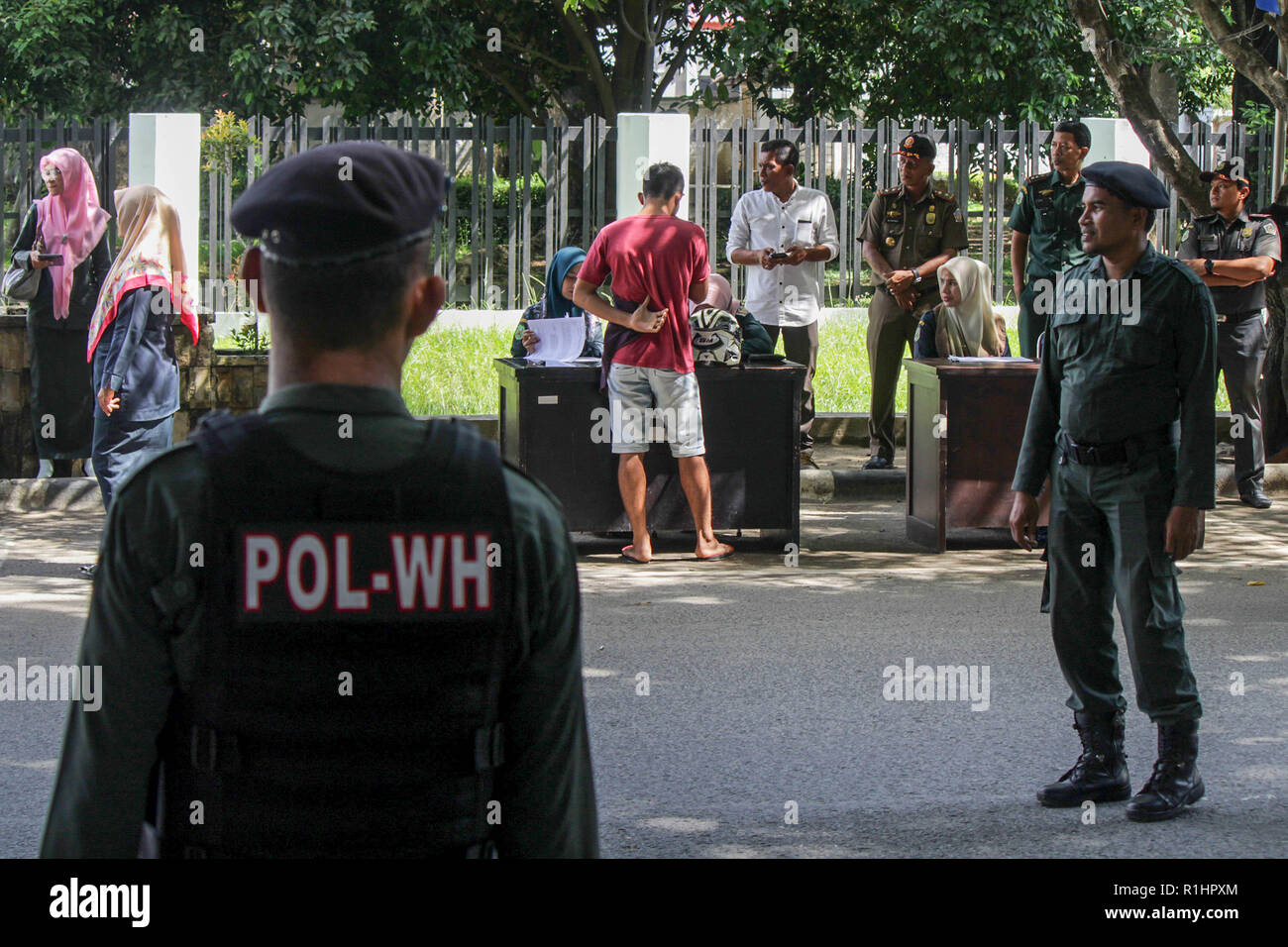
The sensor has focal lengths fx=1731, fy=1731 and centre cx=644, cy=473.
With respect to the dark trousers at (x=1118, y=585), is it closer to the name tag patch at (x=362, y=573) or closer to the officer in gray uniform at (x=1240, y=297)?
the name tag patch at (x=362, y=573)

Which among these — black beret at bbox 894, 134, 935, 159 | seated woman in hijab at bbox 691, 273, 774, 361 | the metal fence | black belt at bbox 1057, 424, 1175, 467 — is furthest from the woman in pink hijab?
black belt at bbox 1057, 424, 1175, 467

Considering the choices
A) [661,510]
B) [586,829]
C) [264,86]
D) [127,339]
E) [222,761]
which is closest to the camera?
[222,761]

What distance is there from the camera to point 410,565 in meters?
1.93

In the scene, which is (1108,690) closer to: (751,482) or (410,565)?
(410,565)

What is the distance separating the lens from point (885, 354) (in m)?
11.4

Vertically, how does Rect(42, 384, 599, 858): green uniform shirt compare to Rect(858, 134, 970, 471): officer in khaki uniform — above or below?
below

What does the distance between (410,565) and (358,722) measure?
7.2 inches

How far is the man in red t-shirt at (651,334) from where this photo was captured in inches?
343

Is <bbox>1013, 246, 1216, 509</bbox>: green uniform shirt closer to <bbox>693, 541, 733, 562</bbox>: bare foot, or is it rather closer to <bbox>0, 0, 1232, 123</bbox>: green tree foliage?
<bbox>693, 541, 733, 562</bbox>: bare foot

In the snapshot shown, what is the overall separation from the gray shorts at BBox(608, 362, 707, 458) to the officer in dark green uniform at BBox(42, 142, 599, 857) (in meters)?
6.89

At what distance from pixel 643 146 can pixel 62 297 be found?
6.64m

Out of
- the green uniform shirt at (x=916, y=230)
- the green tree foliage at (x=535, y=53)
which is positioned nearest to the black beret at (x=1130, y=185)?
the green uniform shirt at (x=916, y=230)

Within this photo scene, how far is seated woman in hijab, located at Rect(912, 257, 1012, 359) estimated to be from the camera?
32.1ft
